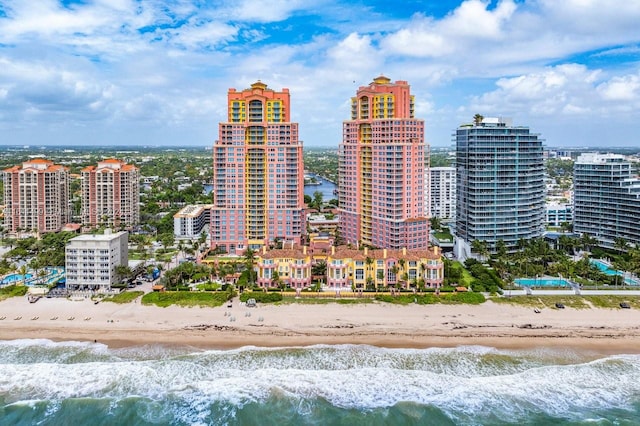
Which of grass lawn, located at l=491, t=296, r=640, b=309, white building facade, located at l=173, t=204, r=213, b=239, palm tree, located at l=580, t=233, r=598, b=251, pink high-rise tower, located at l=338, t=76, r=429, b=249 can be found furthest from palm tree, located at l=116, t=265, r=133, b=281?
palm tree, located at l=580, t=233, r=598, b=251

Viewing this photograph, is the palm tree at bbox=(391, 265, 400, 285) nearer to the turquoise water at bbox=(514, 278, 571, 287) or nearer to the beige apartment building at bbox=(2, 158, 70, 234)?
the turquoise water at bbox=(514, 278, 571, 287)

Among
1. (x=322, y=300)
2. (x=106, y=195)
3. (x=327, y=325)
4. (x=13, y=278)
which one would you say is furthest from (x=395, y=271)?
(x=106, y=195)

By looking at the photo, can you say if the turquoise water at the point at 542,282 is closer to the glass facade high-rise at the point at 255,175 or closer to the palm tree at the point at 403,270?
the palm tree at the point at 403,270

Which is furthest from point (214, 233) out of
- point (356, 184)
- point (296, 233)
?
point (356, 184)

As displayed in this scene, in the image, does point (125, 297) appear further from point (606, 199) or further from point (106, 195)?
point (606, 199)

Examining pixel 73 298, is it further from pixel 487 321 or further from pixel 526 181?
A: pixel 526 181
